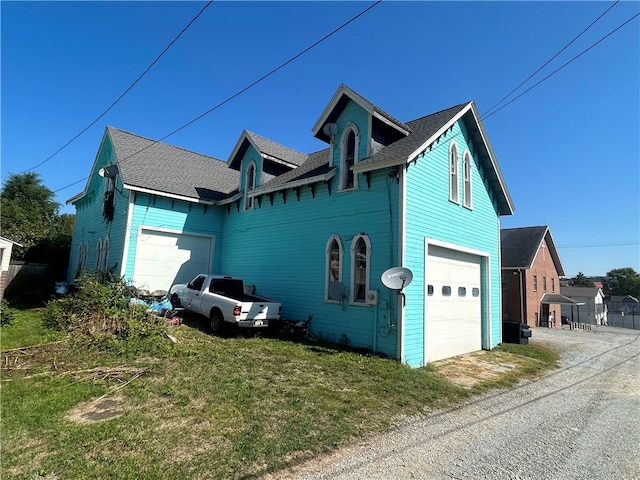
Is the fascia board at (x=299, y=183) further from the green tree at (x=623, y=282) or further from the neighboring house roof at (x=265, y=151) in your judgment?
the green tree at (x=623, y=282)

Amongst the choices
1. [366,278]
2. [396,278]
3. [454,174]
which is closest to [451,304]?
[366,278]

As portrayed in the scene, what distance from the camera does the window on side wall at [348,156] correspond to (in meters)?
11.7

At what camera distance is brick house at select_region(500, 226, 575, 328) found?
2778cm

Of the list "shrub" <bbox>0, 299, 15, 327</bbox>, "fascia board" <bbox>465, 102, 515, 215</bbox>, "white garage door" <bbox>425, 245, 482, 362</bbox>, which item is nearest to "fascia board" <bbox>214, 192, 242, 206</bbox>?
"shrub" <bbox>0, 299, 15, 327</bbox>

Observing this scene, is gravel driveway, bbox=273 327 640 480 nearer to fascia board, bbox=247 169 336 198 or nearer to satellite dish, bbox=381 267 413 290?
satellite dish, bbox=381 267 413 290

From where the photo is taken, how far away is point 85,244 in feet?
63.5

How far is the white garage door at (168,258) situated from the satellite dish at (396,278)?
32.4 ft

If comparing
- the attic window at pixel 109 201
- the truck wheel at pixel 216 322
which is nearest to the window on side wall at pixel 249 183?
the truck wheel at pixel 216 322

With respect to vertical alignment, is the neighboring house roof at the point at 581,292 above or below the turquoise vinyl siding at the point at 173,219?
below

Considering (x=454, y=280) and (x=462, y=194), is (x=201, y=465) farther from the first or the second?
(x=462, y=194)

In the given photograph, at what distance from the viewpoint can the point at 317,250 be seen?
12.1 m

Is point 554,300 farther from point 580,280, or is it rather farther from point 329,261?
point 580,280

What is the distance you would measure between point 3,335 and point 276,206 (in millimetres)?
9113

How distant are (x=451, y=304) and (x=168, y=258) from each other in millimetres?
11668
